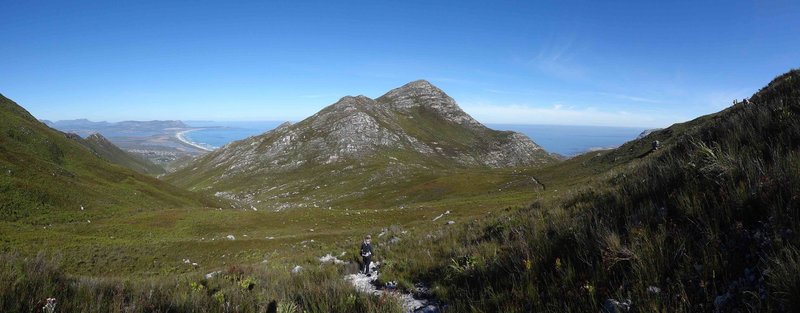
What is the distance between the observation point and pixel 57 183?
49625 mm

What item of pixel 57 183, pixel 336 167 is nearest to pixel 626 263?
pixel 57 183

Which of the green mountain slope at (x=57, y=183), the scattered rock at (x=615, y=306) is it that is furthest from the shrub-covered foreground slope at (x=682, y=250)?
the green mountain slope at (x=57, y=183)

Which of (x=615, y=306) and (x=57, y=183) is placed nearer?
(x=615, y=306)

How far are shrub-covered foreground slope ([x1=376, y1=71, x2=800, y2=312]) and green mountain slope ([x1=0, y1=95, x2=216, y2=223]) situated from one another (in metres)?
53.4

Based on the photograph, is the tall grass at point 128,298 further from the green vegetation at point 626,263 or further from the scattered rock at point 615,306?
the scattered rock at point 615,306

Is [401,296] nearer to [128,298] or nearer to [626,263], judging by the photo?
[626,263]

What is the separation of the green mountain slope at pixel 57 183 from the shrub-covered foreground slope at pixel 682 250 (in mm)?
53412

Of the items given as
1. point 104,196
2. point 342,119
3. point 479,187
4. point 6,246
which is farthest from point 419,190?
point 342,119

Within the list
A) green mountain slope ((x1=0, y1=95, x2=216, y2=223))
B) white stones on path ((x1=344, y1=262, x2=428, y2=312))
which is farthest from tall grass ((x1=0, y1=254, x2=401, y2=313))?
green mountain slope ((x1=0, y1=95, x2=216, y2=223))

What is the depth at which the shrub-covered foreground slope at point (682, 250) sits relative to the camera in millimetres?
3920

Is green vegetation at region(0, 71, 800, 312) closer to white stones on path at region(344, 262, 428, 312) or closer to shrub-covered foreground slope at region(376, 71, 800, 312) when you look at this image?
shrub-covered foreground slope at region(376, 71, 800, 312)

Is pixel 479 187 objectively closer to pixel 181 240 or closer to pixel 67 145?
pixel 181 240

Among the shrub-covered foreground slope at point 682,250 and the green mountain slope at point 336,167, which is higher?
the shrub-covered foreground slope at point 682,250

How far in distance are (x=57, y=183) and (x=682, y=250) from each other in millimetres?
68063
